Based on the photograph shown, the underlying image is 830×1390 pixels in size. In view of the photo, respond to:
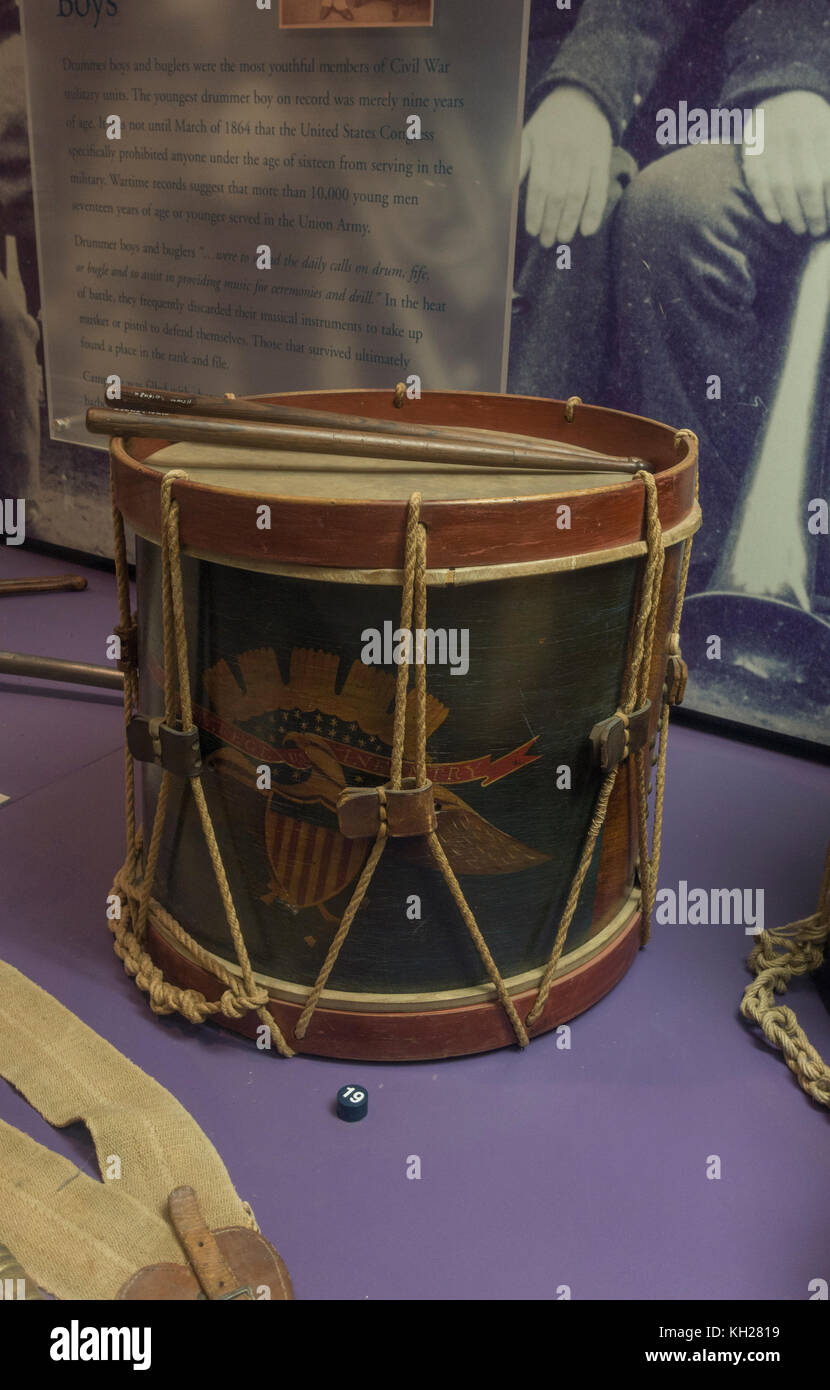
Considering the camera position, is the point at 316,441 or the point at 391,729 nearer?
the point at 391,729

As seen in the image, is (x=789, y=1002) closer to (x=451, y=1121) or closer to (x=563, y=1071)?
(x=563, y=1071)

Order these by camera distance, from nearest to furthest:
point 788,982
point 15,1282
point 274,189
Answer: point 15,1282
point 788,982
point 274,189

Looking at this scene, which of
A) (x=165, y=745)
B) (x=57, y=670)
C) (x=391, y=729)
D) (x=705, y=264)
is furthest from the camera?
(x=57, y=670)

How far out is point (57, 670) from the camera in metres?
2.70

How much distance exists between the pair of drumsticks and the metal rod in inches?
39.0

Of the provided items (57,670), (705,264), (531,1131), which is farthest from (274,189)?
(531,1131)

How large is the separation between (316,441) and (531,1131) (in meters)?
0.98

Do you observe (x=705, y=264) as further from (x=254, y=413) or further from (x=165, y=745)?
(x=165, y=745)

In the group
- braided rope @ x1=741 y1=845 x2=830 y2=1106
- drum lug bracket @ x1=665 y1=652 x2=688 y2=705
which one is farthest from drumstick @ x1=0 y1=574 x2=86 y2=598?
braided rope @ x1=741 y1=845 x2=830 y2=1106

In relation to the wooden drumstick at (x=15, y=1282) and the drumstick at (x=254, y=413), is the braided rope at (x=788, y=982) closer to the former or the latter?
the drumstick at (x=254, y=413)

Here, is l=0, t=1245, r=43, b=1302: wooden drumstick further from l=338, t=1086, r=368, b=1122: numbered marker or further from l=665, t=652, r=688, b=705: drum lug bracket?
l=665, t=652, r=688, b=705: drum lug bracket

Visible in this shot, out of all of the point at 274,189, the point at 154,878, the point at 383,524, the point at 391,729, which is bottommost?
the point at 154,878

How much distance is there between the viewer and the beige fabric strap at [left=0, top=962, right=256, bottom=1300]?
1372mm

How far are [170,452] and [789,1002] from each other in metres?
1.28
